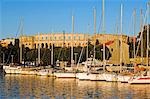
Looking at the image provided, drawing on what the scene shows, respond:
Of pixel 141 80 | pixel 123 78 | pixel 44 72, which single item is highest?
pixel 44 72

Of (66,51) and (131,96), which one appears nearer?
(131,96)

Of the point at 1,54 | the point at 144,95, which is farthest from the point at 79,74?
the point at 1,54

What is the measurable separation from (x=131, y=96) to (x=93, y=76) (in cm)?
1577

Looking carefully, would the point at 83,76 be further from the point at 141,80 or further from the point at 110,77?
the point at 141,80

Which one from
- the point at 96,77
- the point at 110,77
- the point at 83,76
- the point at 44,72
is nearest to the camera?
the point at 110,77

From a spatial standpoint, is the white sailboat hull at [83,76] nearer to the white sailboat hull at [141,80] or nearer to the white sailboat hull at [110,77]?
the white sailboat hull at [110,77]

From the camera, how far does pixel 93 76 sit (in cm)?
5084

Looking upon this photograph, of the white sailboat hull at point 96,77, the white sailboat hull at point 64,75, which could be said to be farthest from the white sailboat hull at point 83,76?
the white sailboat hull at point 64,75

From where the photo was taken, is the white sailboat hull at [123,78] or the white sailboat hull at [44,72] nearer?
the white sailboat hull at [123,78]

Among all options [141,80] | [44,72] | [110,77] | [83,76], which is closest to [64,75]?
[83,76]

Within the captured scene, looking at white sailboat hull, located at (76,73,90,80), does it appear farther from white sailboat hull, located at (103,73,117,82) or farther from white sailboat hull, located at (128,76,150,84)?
white sailboat hull, located at (128,76,150,84)

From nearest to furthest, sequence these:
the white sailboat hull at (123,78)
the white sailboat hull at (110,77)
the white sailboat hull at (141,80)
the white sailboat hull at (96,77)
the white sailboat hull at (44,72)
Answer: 1. the white sailboat hull at (141,80)
2. the white sailboat hull at (123,78)
3. the white sailboat hull at (110,77)
4. the white sailboat hull at (96,77)
5. the white sailboat hull at (44,72)

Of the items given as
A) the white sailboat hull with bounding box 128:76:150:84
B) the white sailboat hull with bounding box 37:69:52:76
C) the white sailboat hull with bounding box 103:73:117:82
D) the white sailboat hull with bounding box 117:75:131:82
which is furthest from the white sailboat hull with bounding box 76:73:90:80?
the white sailboat hull with bounding box 37:69:52:76

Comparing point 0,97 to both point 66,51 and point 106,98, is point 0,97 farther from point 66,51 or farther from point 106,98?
point 66,51
